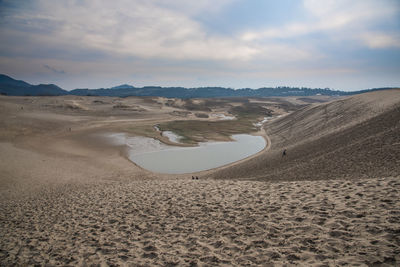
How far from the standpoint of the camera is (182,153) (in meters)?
33.8

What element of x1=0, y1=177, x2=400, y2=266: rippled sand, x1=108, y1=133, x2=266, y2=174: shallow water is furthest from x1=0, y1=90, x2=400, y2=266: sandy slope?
x1=108, y1=133, x2=266, y2=174: shallow water

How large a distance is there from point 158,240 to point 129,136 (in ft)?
133

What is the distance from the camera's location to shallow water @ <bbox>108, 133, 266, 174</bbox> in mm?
27369

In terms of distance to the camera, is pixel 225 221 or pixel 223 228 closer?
pixel 223 228

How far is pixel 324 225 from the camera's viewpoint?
628 cm

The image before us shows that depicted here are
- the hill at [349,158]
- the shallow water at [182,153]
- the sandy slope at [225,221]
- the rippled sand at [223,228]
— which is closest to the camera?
the rippled sand at [223,228]

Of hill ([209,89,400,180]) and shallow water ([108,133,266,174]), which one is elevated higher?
hill ([209,89,400,180])

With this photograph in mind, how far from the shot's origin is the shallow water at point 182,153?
27.4m

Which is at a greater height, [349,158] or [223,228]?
[349,158]

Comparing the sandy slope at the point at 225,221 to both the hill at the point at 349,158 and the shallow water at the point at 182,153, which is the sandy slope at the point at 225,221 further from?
the shallow water at the point at 182,153

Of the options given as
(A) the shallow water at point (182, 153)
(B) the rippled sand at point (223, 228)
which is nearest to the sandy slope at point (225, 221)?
(B) the rippled sand at point (223, 228)

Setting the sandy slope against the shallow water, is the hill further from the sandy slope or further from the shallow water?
the shallow water

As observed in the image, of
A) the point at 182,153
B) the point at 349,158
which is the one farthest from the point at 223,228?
the point at 182,153

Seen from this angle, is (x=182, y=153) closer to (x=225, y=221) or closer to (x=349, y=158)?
(x=349, y=158)
